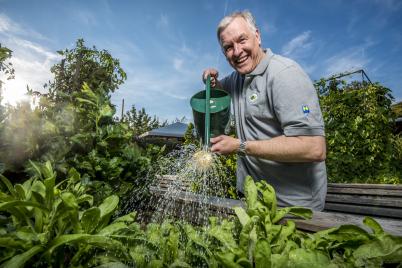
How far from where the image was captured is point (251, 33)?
7.33ft

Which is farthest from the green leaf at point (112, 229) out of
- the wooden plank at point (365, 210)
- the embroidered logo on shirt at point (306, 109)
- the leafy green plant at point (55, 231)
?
the wooden plank at point (365, 210)

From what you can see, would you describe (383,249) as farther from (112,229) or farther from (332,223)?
(112,229)

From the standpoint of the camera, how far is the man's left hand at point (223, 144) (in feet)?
5.73

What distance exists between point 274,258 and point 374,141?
568cm

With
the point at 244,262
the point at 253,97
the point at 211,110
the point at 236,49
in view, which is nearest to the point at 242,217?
the point at 244,262

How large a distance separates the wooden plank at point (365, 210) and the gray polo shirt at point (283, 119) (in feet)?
1.23

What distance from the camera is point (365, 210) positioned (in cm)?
215

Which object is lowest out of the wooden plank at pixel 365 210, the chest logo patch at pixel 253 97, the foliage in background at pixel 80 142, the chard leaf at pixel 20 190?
the wooden plank at pixel 365 210

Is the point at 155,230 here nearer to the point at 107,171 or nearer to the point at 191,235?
the point at 191,235

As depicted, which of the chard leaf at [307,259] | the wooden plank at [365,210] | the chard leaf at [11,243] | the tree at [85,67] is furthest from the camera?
the tree at [85,67]

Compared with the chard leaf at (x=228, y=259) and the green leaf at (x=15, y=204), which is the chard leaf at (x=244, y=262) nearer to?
the chard leaf at (x=228, y=259)

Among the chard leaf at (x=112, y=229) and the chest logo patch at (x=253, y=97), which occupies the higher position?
the chest logo patch at (x=253, y=97)

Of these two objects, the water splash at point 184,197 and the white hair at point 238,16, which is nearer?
the water splash at point 184,197

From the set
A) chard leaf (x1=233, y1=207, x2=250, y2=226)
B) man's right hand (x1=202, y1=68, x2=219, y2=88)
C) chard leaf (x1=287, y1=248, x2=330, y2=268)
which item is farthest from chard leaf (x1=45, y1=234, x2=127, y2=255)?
man's right hand (x1=202, y1=68, x2=219, y2=88)
